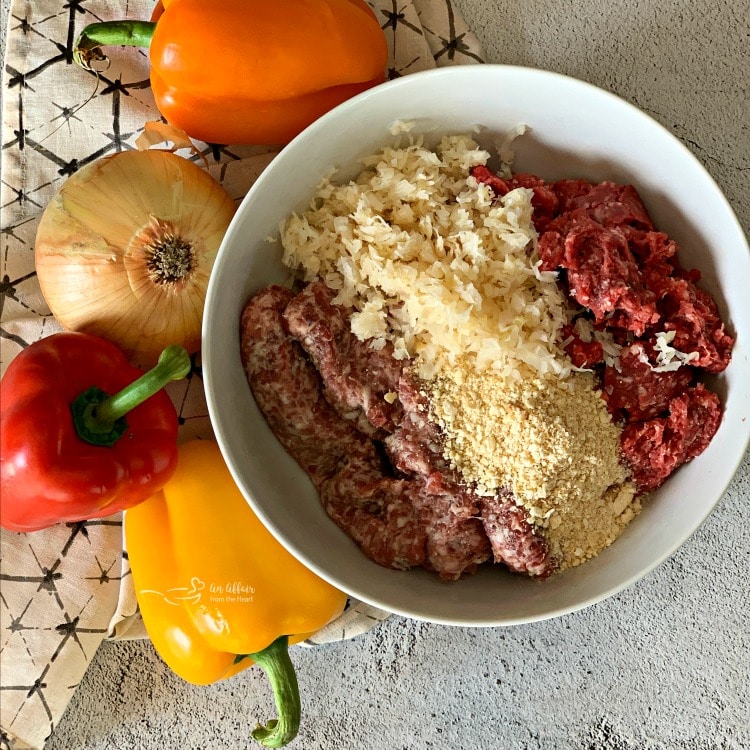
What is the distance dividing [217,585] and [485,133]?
1.07m

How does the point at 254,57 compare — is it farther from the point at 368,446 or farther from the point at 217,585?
the point at 217,585

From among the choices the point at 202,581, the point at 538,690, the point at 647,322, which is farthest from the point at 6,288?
the point at 538,690

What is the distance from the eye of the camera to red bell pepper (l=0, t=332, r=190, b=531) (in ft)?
4.08

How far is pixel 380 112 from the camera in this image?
4.55 ft

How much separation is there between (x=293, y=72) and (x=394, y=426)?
70 centimetres

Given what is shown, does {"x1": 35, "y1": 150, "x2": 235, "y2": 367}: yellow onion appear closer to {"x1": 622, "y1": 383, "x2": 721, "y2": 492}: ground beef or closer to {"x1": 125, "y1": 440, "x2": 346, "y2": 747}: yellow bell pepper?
{"x1": 125, "y1": 440, "x2": 346, "y2": 747}: yellow bell pepper

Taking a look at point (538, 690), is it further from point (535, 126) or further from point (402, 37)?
point (402, 37)

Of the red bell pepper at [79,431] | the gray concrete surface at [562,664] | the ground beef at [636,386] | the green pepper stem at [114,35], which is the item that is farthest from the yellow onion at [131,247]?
the ground beef at [636,386]

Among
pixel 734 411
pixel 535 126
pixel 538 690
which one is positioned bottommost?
pixel 538 690

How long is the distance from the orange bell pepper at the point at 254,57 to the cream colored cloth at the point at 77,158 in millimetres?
131

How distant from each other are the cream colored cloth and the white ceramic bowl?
23cm

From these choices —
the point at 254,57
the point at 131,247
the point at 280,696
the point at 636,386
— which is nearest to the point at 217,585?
the point at 280,696

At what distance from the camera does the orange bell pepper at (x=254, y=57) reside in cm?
136

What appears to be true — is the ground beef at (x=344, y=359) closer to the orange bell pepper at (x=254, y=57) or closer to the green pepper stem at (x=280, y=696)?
the orange bell pepper at (x=254, y=57)
